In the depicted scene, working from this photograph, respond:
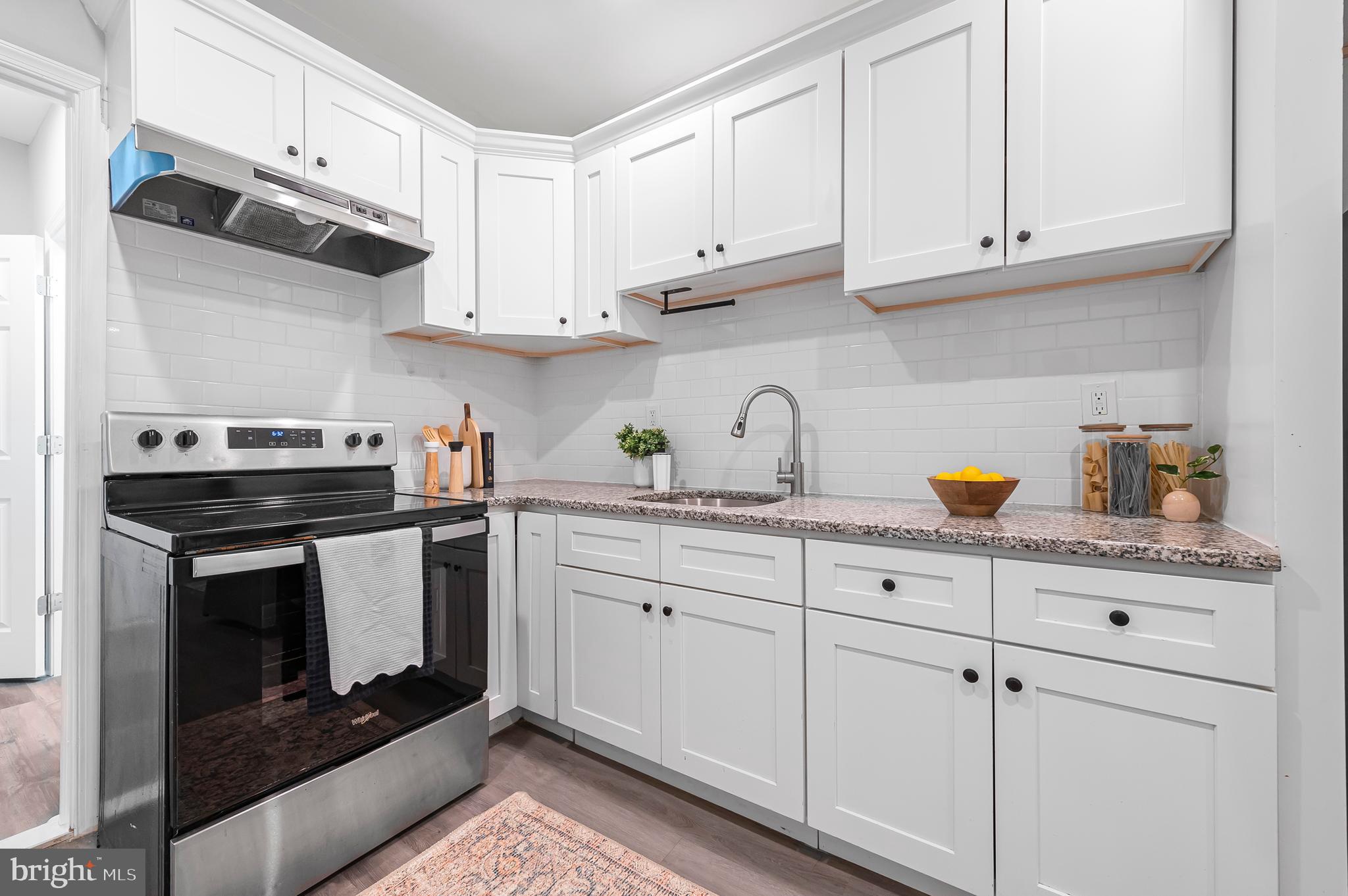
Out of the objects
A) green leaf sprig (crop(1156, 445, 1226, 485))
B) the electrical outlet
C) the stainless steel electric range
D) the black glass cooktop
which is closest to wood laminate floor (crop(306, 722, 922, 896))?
the stainless steel electric range

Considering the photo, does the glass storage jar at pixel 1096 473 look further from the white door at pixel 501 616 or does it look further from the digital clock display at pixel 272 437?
the digital clock display at pixel 272 437

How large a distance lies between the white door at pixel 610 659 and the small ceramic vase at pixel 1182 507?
139cm

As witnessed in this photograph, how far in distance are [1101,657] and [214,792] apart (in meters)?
1.96

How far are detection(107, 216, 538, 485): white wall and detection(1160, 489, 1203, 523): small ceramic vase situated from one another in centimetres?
259

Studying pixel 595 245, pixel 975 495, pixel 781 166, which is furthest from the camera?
pixel 595 245

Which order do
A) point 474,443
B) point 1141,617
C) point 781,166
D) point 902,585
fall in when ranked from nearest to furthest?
point 1141,617
point 902,585
point 781,166
point 474,443

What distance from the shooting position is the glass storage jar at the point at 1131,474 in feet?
4.96

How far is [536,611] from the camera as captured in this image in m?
2.23

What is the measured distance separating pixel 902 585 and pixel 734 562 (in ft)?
1.57

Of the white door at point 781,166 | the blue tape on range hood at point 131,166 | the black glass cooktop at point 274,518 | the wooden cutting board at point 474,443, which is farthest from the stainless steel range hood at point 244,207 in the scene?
the white door at point 781,166

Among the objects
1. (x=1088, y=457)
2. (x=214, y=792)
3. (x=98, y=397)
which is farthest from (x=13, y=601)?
(x=1088, y=457)

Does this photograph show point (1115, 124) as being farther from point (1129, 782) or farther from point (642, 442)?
point (642, 442)

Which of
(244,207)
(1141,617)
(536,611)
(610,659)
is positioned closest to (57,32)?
(244,207)

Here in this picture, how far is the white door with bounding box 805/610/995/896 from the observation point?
1.34 m
